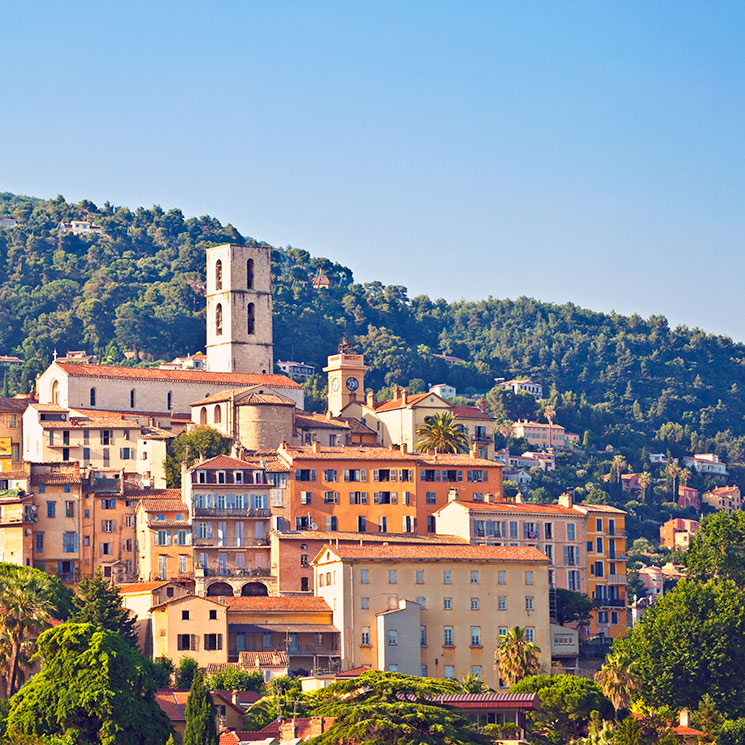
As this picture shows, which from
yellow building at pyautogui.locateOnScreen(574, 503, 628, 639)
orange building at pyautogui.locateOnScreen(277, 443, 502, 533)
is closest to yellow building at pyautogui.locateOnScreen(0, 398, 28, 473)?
orange building at pyautogui.locateOnScreen(277, 443, 502, 533)

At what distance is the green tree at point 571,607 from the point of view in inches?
3337

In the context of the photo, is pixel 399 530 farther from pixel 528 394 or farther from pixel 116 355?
pixel 528 394

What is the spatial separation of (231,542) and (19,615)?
1563 cm

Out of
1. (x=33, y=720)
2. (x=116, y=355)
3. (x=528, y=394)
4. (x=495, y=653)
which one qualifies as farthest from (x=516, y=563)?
(x=528, y=394)

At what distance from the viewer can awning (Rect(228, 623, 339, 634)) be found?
2987 inches

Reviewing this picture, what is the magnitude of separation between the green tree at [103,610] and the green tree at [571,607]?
2073 centimetres

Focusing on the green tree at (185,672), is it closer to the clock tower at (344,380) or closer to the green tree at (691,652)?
the green tree at (691,652)

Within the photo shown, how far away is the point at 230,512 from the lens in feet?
276

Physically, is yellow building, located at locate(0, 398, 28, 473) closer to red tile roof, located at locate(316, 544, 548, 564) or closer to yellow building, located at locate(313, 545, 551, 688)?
red tile roof, located at locate(316, 544, 548, 564)

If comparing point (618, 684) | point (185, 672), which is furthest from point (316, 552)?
point (618, 684)

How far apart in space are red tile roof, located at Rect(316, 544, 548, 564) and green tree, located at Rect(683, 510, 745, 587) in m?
13.0

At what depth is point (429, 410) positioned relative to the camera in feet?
336

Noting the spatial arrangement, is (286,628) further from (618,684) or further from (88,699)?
(88,699)

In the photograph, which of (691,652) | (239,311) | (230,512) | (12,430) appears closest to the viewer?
(691,652)
